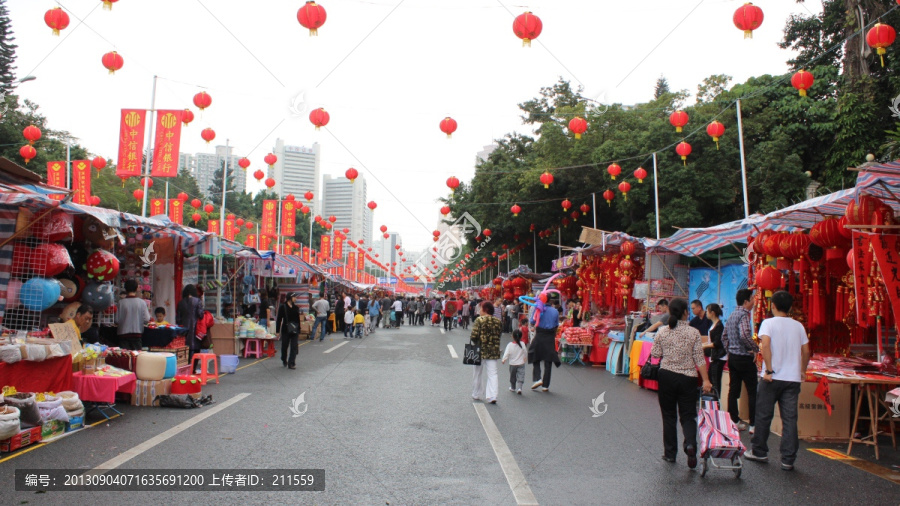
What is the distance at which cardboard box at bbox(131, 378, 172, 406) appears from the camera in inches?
347

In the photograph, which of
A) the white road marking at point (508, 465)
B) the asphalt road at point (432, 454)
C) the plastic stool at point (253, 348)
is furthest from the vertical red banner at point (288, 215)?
the white road marking at point (508, 465)

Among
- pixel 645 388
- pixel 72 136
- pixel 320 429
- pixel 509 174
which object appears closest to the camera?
pixel 320 429

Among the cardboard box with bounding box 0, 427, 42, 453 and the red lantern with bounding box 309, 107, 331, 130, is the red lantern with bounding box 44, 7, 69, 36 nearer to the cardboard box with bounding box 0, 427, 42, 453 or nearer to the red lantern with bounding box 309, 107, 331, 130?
the red lantern with bounding box 309, 107, 331, 130

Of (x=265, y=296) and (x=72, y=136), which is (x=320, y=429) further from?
(x=72, y=136)

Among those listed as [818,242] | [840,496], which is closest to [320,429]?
[840,496]

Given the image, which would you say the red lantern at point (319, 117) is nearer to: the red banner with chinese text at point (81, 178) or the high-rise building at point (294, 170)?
the red banner with chinese text at point (81, 178)

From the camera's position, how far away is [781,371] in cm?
633

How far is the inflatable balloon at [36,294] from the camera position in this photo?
27.4 ft

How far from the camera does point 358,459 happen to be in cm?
603

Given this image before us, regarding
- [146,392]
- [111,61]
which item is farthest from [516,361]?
[111,61]

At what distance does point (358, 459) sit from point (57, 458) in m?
2.85

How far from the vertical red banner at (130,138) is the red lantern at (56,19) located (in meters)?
6.26

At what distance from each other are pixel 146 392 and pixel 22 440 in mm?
2620

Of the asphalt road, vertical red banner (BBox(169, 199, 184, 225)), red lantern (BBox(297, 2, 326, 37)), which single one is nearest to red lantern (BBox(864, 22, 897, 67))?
the asphalt road
